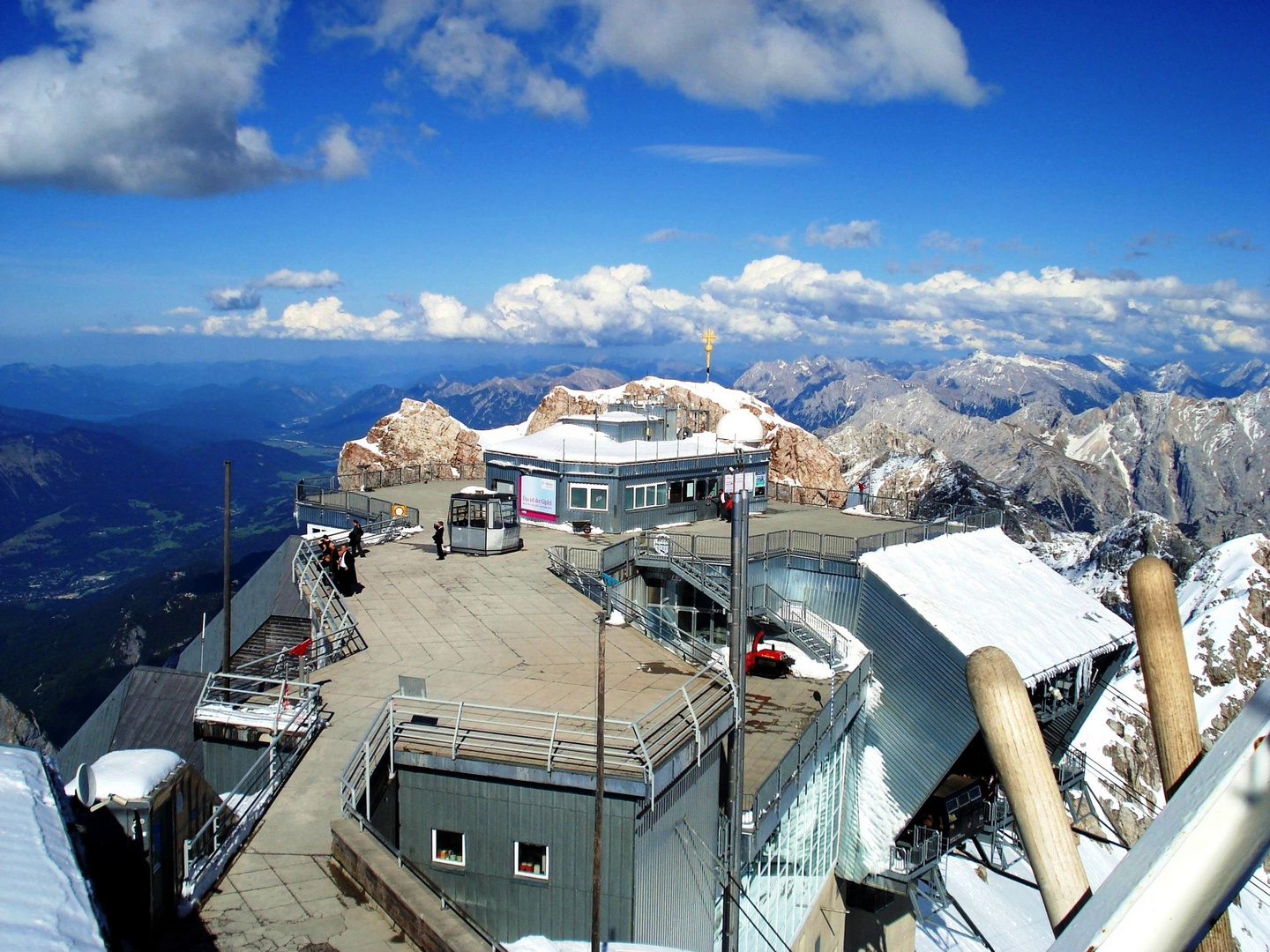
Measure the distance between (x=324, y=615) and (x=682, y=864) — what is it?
41.1ft

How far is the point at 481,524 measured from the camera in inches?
1310

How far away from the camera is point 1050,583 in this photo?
34.1 metres

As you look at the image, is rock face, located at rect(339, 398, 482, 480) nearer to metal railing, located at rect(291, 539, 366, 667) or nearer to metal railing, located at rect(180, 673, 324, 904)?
metal railing, located at rect(291, 539, 366, 667)

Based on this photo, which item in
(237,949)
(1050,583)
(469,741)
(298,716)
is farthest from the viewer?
(1050,583)

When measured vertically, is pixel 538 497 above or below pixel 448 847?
above

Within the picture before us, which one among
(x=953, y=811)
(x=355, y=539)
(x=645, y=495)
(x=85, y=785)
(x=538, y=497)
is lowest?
(x=953, y=811)

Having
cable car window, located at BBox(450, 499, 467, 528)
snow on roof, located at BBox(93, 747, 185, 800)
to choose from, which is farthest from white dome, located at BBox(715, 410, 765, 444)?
snow on roof, located at BBox(93, 747, 185, 800)

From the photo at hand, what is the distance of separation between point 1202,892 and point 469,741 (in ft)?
41.9

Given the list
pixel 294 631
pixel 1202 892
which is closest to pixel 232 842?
pixel 1202 892

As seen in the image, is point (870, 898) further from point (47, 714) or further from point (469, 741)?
point (47, 714)

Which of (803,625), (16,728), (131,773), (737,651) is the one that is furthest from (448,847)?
(16,728)

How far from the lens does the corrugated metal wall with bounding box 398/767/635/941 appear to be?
14.1 m

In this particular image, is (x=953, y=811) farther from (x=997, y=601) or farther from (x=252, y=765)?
(x=252, y=765)

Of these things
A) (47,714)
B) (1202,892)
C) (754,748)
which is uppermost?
(1202,892)
